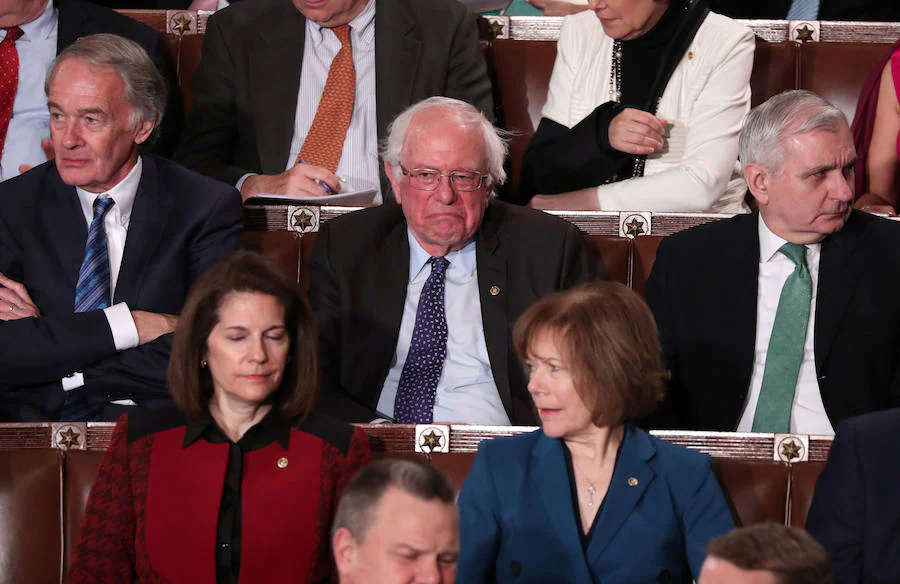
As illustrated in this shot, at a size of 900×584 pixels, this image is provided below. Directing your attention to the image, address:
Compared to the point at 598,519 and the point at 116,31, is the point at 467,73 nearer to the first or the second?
the point at 116,31

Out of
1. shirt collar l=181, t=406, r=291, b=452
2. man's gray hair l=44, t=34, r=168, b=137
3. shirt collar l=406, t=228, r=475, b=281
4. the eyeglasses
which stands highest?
man's gray hair l=44, t=34, r=168, b=137

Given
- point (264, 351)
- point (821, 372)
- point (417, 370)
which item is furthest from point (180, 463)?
point (821, 372)

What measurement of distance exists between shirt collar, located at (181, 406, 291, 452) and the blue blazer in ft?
0.94

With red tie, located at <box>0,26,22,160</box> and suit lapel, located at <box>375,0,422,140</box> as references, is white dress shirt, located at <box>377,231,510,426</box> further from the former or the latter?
red tie, located at <box>0,26,22,160</box>

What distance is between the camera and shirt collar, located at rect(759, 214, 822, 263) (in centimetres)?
241

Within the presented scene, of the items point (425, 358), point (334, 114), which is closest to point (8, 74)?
point (334, 114)

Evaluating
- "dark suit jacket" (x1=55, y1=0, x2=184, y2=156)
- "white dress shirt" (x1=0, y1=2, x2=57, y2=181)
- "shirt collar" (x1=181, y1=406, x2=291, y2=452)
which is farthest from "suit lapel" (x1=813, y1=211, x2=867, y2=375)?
"white dress shirt" (x1=0, y1=2, x2=57, y2=181)

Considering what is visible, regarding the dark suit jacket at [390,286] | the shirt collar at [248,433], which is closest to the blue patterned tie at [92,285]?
the dark suit jacket at [390,286]

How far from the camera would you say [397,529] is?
1.46m

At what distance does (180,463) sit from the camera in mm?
1843

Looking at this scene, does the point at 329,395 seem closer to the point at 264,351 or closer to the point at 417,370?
the point at 417,370

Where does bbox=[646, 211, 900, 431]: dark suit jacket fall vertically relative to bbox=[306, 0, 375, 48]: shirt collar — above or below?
below

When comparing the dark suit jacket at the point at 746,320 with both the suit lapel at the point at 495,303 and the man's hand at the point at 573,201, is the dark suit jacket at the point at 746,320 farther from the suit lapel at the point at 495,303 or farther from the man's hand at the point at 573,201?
the man's hand at the point at 573,201

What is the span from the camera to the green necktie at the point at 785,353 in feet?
7.61
